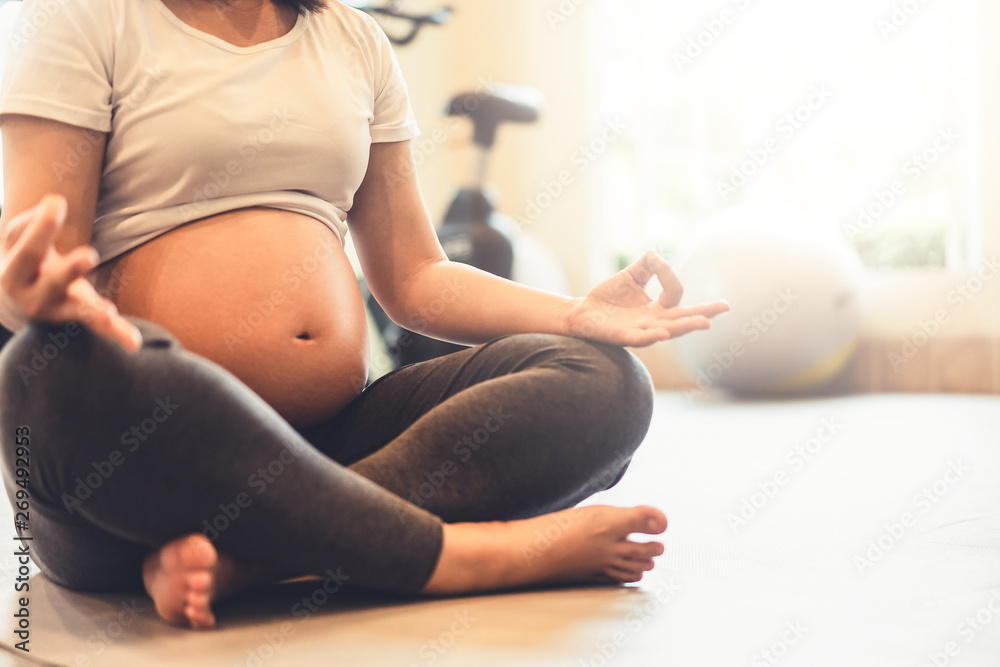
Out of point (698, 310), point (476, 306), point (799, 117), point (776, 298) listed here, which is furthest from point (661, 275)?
point (799, 117)

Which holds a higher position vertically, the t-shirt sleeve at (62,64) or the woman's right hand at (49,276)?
the t-shirt sleeve at (62,64)

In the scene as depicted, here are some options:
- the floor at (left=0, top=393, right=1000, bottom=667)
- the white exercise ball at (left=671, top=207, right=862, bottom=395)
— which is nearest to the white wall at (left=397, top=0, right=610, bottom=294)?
the white exercise ball at (left=671, top=207, right=862, bottom=395)

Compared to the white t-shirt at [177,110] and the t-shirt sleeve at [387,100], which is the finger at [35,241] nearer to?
the white t-shirt at [177,110]

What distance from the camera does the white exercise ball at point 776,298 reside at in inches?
101

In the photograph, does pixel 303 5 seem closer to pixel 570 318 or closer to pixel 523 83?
pixel 570 318

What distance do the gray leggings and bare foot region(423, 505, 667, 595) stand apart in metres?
0.03

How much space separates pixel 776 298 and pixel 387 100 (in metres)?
1.76

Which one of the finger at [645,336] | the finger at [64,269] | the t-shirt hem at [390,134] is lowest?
the finger at [645,336]

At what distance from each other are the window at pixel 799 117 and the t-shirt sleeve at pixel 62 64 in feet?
8.36

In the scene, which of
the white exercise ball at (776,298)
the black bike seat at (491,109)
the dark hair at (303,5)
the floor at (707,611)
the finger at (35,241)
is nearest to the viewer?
the finger at (35,241)

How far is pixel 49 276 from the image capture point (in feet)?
2.01

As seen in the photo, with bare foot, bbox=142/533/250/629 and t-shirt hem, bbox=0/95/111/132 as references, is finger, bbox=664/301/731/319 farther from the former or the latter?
t-shirt hem, bbox=0/95/111/132

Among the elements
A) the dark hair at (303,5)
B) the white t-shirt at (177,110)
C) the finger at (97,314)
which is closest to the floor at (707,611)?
the finger at (97,314)

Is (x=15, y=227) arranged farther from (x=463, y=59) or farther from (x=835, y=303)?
(x=463, y=59)
